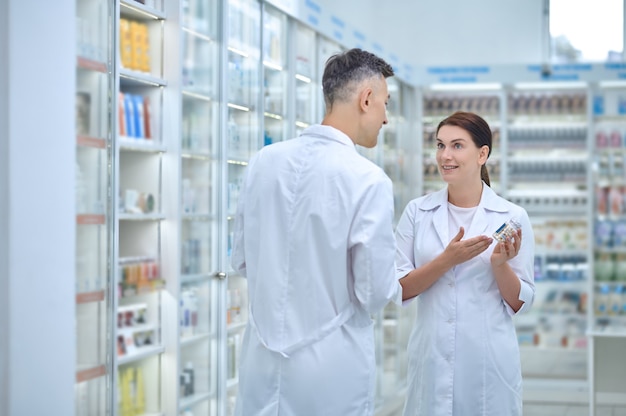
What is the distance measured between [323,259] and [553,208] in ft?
26.1

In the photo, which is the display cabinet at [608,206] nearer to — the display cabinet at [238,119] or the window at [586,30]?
the window at [586,30]

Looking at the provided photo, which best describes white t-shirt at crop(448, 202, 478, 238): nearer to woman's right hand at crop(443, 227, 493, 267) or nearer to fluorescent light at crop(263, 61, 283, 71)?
woman's right hand at crop(443, 227, 493, 267)

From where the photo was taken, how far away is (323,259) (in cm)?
233

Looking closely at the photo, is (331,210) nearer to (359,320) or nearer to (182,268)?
(359,320)

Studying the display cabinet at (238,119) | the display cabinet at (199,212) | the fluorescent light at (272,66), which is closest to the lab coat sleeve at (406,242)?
the display cabinet at (199,212)

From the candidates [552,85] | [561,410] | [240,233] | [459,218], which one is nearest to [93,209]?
[240,233]

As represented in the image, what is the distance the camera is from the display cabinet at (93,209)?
3.69 metres

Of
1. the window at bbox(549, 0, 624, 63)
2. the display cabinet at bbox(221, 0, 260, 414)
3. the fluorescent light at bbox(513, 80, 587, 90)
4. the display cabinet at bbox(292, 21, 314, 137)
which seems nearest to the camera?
the display cabinet at bbox(221, 0, 260, 414)

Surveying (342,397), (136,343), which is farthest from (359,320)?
(136,343)

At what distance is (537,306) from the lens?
396 inches

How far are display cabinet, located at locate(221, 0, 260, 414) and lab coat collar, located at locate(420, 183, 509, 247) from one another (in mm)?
2191

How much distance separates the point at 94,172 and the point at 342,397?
183 centimetres

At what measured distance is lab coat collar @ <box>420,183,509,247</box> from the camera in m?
2.96

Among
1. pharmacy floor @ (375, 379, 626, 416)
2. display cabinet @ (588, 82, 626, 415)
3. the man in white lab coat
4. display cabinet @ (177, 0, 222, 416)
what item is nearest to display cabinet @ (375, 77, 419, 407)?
pharmacy floor @ (375, 379, 626, 416)
